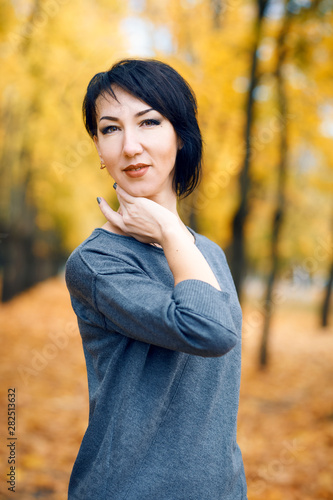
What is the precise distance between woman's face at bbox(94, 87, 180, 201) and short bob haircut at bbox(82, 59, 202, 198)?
0.9 inches

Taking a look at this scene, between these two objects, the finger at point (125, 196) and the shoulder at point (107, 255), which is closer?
the shoulder at point (107, 255)

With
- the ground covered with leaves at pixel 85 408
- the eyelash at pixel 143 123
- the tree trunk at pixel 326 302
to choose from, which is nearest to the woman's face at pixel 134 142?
the eyelash at pixel 143 123

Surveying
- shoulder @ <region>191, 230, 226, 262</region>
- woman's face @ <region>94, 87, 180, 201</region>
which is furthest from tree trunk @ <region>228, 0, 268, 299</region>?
woman's face @ <region>94, 87, 180, 201</region>

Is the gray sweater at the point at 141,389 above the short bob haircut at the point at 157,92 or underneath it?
underneath

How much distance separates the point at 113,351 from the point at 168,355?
154 millimetres

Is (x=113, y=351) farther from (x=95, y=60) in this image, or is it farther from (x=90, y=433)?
(x=95, y=60)

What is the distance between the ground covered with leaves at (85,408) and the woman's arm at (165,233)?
2.94 m

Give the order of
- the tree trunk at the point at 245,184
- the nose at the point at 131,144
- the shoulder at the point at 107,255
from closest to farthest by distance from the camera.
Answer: the shoulder at the point at 107,255 → the nose at the point at 131,144 → the tree trunk at the point at 245,184

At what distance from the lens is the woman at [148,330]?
1.07 m

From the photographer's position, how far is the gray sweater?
1.10 meters

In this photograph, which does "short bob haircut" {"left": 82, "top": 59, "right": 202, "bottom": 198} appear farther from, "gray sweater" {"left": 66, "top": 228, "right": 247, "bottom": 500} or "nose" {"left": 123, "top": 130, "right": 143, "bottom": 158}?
"gray sweater" {"left": 66, "top": 228, "right": 247, "bottom": 500}

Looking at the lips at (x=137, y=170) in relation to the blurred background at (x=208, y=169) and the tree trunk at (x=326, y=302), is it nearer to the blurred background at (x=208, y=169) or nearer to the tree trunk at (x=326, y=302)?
the blurred background at (x=208, y=169)

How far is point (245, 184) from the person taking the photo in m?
5.66

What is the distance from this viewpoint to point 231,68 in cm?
632
